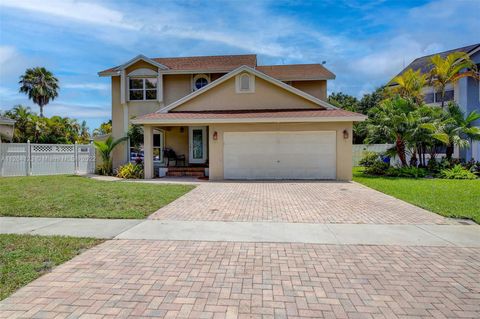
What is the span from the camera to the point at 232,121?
1490 cm

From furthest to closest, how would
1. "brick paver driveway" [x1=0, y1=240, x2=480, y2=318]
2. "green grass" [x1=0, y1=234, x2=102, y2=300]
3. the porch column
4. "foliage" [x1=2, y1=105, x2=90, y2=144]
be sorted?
1. "foliage" [x1=2, y1=105, x2=90, y2=144]
2. the porch column
3. "green grass" [x1=0, y1=234, x2=102, y2=300]
4. "brick paver driveway" [x1=0, y1=240, x2=480, y2=318]

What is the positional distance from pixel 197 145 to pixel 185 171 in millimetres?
2582

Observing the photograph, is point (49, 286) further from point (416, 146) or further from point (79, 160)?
point (416, 146)

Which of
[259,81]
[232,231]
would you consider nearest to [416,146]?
[259,81]

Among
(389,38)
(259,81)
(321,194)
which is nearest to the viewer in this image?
(321,194)

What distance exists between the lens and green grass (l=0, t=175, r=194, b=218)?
7691mm

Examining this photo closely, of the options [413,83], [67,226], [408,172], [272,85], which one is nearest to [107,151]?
[272,85]

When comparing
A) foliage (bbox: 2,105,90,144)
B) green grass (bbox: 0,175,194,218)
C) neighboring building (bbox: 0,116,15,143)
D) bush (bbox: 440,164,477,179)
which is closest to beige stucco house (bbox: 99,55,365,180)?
green grass (bbox: 0,175,194,218)

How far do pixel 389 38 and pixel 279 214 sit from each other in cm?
1024

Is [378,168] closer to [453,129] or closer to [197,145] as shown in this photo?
[453,129]

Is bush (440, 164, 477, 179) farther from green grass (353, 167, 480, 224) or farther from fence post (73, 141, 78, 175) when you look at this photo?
fence post (73, 141, 78, 175)

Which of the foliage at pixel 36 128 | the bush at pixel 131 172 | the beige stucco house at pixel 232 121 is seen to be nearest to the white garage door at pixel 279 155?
the beige stucco house at pixel 232 121

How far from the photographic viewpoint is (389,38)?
506 inches

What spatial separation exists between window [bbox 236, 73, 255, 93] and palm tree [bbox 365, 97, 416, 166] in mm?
7754
